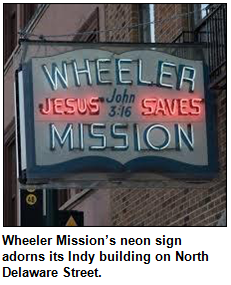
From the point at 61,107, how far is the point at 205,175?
180cm

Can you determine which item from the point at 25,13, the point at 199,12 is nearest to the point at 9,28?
the point at 25,13

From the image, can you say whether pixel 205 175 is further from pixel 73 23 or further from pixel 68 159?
pixel 73 23

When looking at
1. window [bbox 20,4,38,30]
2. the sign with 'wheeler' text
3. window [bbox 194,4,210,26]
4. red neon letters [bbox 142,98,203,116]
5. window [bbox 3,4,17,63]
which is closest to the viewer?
the sign with 'wheeler' text

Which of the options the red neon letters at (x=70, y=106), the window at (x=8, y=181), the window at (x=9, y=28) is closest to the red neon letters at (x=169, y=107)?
the red neon letters at (x=70, y=106)

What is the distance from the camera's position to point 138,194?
47.3 ft

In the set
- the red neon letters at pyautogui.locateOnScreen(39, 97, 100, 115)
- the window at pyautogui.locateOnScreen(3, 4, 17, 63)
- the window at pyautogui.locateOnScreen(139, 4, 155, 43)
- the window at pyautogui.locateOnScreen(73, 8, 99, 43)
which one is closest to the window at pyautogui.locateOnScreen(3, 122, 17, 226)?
the window at pyautogui.locateOnScreen(3, 4, 17, 63)

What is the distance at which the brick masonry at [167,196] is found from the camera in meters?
11.6

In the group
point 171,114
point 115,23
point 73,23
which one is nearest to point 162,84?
point 171,114

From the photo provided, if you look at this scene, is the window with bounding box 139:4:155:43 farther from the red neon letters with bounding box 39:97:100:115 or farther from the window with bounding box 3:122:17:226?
the window with bounding box 3:122:17:226

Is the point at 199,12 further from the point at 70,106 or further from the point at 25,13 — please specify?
the point at 25,13

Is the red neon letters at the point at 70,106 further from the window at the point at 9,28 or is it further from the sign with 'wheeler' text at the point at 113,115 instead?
the window at the point at 9,28

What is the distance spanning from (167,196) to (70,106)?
2.79 meters

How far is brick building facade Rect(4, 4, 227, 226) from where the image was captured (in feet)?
38.2

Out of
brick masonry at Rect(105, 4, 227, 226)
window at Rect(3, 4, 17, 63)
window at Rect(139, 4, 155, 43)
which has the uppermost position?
window at Rect(3, 4, 17, 63)
